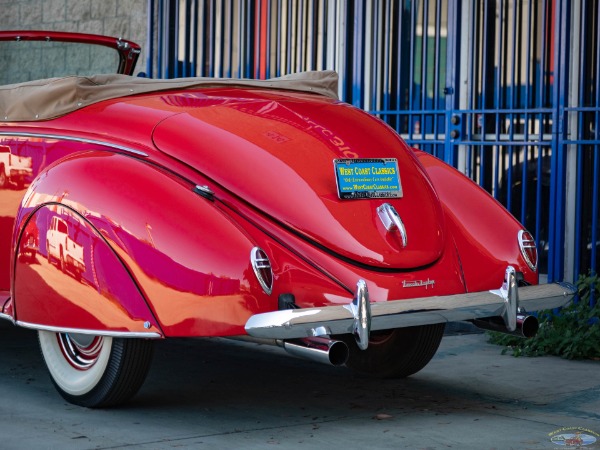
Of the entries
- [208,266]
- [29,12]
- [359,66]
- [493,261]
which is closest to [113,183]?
[208,266]

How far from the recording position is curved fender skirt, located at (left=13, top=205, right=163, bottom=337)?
429 centimetres

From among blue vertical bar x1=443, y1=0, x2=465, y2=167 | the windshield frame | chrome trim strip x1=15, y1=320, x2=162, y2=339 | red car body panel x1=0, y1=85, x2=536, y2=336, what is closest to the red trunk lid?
red car body panel x1=0, y1=85, x2=536, y2=336

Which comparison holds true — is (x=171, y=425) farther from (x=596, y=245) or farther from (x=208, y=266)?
(x=596, y=245)

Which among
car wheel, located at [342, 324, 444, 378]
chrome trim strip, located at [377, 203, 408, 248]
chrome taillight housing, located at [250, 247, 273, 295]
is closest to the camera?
chrome taillight housing, located at [250, 247, 273, 295]

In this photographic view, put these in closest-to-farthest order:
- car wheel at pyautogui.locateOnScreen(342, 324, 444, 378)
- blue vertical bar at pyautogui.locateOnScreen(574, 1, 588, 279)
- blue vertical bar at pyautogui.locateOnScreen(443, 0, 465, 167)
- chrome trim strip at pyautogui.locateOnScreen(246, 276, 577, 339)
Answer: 1. chrome trim strip at pyautogui.locateOnScreen(246, 276, 577, 339)
2. car wheel at pyautogui.locateOnScreen(342, 324, 444, 378)
3. blue vertical bar at pyautogui.locateOnScreen(574, 1, 588, 279)
4. blue vertical bar at pyautogui.locateOnScreen(443, 0, 465, 167)

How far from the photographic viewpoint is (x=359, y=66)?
840cm

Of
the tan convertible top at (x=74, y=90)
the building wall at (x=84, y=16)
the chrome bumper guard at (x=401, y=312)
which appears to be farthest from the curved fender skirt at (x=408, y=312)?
the building wall at (x=84, y=16)

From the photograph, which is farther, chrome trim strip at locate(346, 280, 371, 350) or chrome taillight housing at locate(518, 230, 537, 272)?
chrome taillight housing at locate(518, 230, 537, 272)

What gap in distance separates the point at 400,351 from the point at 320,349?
137 centimetres

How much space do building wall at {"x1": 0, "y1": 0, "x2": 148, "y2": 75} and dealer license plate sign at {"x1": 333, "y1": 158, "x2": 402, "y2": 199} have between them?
5857mm

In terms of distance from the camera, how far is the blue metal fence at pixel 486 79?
710 cm

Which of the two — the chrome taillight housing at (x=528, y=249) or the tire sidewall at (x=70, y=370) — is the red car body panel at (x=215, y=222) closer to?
the chrome taillight housing at (x=528, y=249)

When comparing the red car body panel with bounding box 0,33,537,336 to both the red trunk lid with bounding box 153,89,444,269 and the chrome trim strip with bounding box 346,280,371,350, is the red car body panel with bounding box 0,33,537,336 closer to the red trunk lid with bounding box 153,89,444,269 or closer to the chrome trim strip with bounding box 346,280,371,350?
the red trunk lid with bounding box 153,89,444,269

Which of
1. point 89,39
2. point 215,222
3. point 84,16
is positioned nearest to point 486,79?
point 89,39
